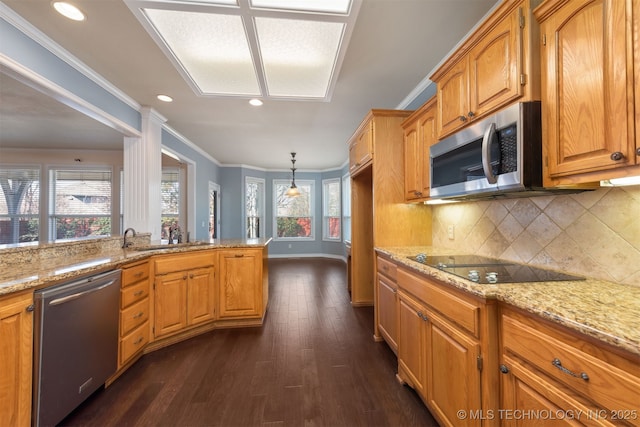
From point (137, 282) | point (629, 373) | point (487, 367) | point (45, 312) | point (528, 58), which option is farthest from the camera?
point (137, 282)

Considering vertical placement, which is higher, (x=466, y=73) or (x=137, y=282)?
(x=466, y=73)

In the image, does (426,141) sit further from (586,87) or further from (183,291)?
(183,291)

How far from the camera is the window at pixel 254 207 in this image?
7.34 m

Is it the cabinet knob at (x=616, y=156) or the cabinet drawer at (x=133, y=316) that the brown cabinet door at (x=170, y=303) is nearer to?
the cabinet drawer at (x=133, y=316)

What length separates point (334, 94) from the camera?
2.99 m

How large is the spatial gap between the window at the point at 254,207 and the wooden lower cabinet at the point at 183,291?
4557 millimetres

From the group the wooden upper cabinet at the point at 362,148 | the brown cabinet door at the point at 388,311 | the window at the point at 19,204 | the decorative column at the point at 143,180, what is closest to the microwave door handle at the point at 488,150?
the brown cabinet door at the point at 388,311

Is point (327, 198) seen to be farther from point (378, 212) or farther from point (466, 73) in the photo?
point (466, 73)

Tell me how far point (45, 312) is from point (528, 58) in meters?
2.73

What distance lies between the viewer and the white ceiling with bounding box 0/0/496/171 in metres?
1.84

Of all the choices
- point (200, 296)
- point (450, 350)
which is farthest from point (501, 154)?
point (200, 296)

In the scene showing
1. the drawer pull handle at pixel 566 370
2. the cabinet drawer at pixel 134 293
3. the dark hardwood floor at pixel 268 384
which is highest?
the drawer pull handle at pixel 566 370

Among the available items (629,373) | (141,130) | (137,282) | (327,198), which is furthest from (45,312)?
(327,198)

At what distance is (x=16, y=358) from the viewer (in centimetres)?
125
